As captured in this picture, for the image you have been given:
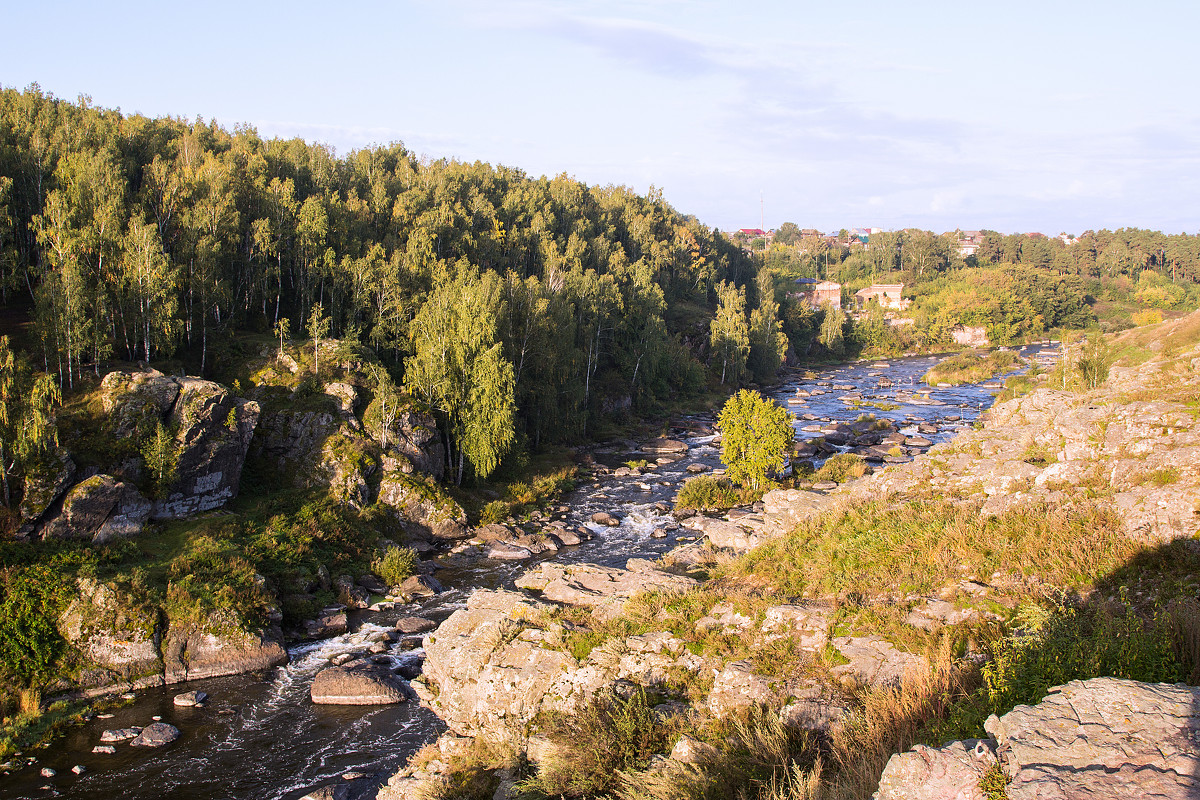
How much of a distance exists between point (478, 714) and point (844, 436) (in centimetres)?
4838

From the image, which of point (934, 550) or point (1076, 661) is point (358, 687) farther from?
point (1076, 661)

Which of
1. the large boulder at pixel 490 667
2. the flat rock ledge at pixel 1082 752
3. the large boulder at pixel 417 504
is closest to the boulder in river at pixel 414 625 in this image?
the large boulder at pixel 490 667

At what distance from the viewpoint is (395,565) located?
Result: 30.8 metres

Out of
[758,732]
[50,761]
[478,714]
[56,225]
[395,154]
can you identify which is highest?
[395,154]

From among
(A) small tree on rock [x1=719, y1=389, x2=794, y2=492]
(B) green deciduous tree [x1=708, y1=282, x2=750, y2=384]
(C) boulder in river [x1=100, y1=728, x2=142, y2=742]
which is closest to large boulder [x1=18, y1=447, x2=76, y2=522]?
(C) boulder in river [x1=100, y1=728, x2=142, y2=742]

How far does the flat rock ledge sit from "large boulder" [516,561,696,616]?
9.74 metres

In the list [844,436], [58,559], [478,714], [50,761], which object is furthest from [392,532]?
[844,436]

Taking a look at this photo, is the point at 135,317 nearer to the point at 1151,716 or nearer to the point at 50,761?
the point at 50,761

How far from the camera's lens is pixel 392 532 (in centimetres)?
3509

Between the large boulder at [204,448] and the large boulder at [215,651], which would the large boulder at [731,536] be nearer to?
the large boulder at [215,651]

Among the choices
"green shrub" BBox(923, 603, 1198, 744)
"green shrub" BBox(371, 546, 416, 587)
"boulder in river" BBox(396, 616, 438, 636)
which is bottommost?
"boulder in river" BBox(396, 616, 438, 636)

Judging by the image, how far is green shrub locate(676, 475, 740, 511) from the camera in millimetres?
40656

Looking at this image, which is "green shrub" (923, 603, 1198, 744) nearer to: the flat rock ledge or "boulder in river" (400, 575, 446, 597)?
the flat rock ledge

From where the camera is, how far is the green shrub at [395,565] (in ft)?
99.9
